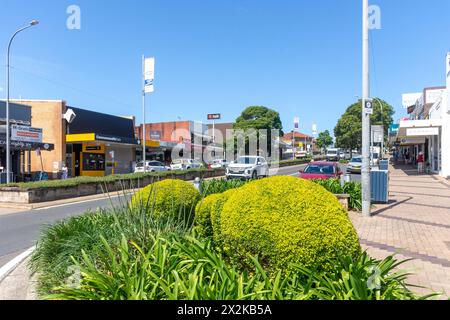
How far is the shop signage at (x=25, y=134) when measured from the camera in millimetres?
22547

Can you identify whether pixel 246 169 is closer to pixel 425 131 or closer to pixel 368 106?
pixel 368 106

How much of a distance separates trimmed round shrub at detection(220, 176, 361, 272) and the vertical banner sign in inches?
807

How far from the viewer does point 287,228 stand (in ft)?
11.4

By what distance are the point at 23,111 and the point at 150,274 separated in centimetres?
2918

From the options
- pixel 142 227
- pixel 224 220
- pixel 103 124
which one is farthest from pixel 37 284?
pixel 103 124

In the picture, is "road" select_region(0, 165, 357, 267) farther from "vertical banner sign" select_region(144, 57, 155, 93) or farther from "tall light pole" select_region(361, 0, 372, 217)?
"vertical banner sign" select_region(144, 57, 155, 93)

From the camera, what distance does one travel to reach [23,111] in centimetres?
2756

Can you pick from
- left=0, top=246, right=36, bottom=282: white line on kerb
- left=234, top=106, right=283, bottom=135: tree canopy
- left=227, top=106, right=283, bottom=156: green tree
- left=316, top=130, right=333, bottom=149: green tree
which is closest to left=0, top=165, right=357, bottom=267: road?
left=0, top=246, right=36, bottom=282: white line on kerb

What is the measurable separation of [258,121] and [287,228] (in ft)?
194

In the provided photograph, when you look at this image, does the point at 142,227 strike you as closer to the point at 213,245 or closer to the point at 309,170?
the point at 213,245

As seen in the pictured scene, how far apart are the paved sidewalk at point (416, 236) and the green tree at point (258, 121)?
4403 cm

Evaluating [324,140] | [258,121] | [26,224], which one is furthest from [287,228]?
[324,140]

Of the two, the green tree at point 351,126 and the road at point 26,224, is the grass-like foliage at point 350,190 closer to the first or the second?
the road at point 26,224
